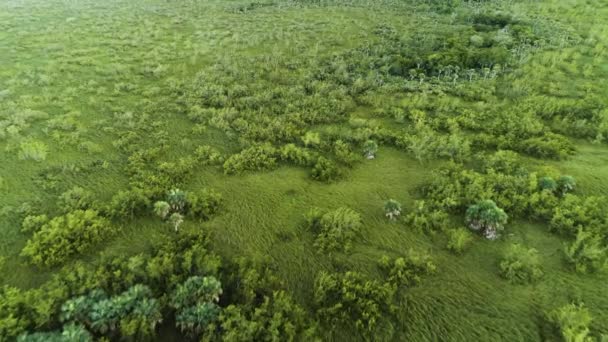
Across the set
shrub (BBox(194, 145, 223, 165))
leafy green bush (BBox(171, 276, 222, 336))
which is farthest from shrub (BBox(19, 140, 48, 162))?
leafy green bush (BBox(171, 276, 222, 336))

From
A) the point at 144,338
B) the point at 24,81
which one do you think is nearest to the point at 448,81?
the point at 144,338

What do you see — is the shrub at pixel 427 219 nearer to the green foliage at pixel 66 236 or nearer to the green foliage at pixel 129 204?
the green foliage at pixel 129 204

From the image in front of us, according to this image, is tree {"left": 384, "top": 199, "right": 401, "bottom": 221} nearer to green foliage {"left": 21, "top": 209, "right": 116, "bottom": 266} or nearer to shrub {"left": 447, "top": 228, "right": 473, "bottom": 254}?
shrub {"left": 447, "top": 228, "right": 473, "bottom": 254}

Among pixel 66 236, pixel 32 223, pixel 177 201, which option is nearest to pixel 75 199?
pixel 32 223

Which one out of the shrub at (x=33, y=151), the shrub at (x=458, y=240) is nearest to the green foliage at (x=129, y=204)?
the shrub at (x=33, y=151)

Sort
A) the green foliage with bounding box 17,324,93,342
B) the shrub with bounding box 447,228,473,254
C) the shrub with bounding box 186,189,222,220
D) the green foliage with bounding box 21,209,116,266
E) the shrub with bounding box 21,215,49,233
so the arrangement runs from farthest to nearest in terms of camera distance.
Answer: the shrub with bounding box 186,189,222,220, the shrub with bounding box 21,215,49,233, the shrub with bounding box 447,228,473,254, the green foliage with bounding box 21,209,116,266, the green foliage with bounding box 17,324,93,342

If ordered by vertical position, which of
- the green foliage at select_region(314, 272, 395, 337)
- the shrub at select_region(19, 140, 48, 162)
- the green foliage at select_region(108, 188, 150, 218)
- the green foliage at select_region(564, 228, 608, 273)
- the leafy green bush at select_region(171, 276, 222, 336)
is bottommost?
the green foliage at select_region(314, 272, 395, 337)

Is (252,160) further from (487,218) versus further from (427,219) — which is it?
(487,218)
